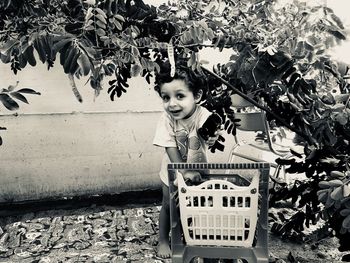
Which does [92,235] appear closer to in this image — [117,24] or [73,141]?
[73,141]

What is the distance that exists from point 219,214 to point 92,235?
1.69m

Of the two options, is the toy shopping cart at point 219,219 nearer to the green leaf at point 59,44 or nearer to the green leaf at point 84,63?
the green leaf at point 84,63

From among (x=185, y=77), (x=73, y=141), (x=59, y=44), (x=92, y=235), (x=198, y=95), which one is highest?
(x=59, y=44)

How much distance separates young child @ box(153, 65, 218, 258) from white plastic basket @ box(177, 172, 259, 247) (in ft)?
2.65

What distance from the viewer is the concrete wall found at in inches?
152

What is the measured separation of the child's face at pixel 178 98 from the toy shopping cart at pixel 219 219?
0.77 meters

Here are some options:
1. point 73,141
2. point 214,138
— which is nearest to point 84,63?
point 214,138

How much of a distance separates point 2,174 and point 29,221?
633 millimetres

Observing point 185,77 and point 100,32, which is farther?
point 185,77

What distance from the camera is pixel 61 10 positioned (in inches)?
79.7

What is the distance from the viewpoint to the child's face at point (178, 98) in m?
2.57

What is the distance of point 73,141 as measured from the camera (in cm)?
400

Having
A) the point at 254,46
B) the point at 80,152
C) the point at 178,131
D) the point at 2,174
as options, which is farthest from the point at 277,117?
the point at 2,174

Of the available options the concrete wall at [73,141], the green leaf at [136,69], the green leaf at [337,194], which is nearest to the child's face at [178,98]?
the green leaf at [136,69]
